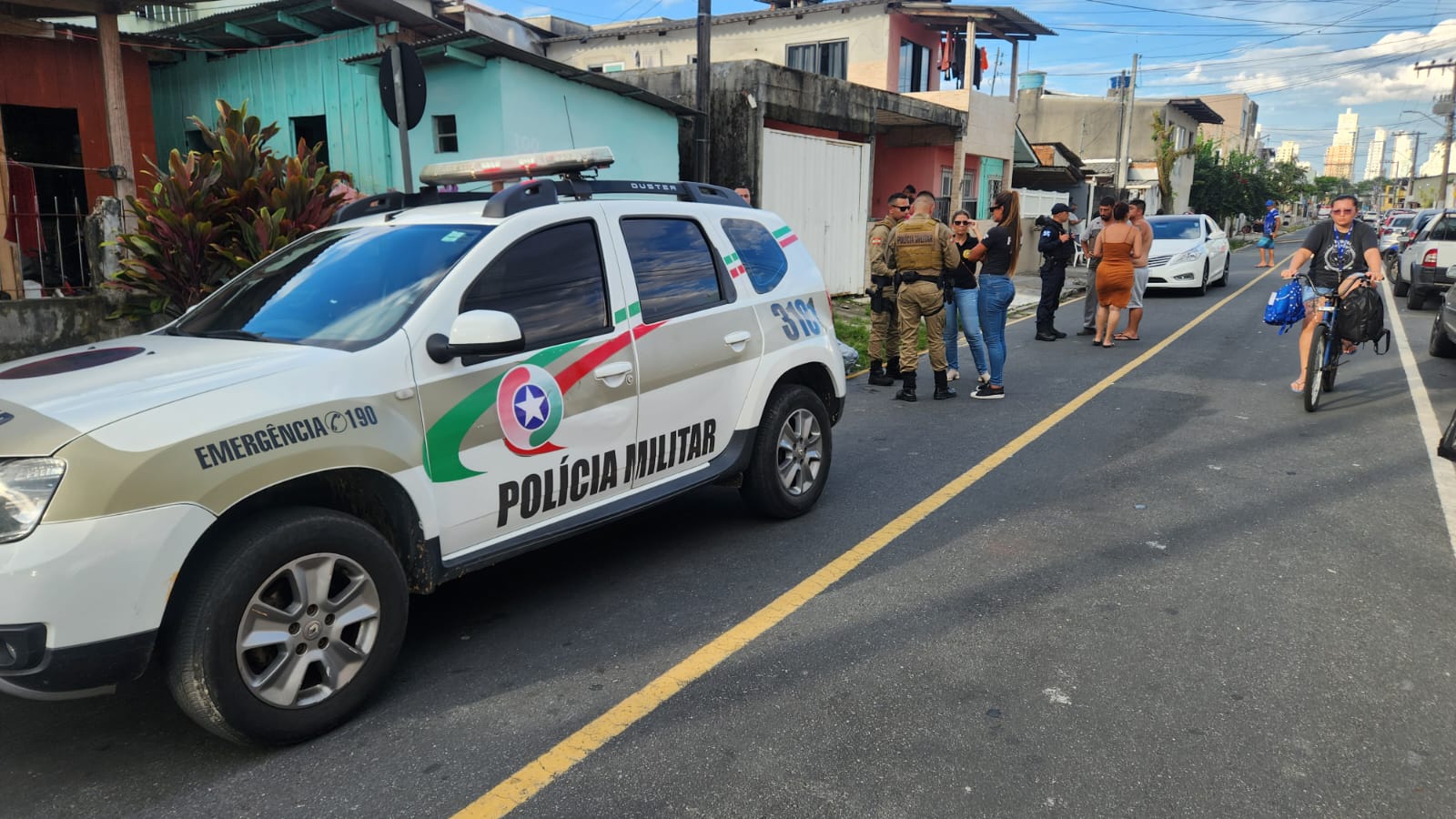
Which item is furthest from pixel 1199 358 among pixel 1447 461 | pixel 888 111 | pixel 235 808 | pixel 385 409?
pixel 235 808

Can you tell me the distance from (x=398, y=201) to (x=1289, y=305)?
7544 millimetres

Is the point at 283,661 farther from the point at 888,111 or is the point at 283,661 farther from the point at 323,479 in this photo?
the point at 888,111

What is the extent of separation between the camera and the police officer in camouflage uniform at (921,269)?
8133 mm

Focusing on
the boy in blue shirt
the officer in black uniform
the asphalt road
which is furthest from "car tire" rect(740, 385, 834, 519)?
the boy in blue shirt

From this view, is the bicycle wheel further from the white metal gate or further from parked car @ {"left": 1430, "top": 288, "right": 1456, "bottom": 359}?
the white metal gate

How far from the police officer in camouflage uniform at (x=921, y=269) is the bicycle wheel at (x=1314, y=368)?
2.98 metres

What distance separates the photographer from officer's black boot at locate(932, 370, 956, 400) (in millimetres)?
8680

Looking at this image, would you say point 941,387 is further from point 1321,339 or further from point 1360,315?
point 1360,315

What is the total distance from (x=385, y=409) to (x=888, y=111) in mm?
16543

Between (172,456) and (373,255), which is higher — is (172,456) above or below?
below

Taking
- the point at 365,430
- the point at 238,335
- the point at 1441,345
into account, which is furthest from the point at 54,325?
the point at 1441,345

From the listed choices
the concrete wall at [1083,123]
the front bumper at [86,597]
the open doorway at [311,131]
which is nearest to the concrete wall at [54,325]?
the open doorway at [311,131]

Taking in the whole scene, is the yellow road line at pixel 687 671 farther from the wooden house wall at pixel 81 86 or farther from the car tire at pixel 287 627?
the wooden house wall at pixel 81 86

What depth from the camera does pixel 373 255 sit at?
396cm
